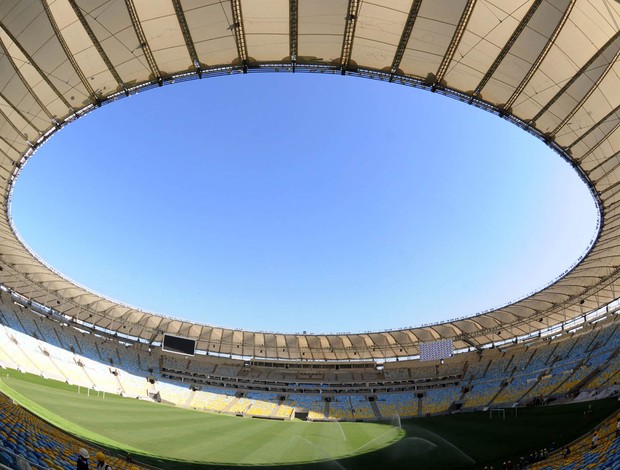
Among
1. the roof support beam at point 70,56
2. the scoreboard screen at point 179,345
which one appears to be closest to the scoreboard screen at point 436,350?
the scoreboard screen at point 179,345

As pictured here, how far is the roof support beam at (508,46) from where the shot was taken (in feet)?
59.3

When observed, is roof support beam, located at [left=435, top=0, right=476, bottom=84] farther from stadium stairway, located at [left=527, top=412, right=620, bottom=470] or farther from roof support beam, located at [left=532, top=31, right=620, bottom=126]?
stadium stairway, located at [left=527, top=412, right=620, bottom=470]

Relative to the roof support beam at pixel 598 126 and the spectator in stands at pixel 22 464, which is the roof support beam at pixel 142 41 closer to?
the spectator in stands at pixel 22 464

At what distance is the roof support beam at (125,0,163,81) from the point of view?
62.2 ft

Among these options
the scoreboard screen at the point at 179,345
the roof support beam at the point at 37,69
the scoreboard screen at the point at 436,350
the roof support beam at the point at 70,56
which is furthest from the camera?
the scoreboard screen at the point at 179,345

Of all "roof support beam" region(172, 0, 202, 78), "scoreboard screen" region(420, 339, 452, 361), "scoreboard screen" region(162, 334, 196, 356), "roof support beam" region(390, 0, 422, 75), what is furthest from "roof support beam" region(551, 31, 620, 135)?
"scoreboard screen" region(162, 334, 196, 356)

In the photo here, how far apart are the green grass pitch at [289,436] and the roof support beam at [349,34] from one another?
23097mm

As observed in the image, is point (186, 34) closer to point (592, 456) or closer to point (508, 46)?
point (508, 46)

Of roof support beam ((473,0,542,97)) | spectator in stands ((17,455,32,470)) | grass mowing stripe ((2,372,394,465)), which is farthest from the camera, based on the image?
grass mowing stripe ((2,372,394,465))

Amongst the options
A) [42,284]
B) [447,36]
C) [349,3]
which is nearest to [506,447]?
[447,36]

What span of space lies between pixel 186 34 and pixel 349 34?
795 centimetres

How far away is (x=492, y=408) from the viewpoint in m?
47.3

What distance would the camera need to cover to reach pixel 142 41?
20734 mm

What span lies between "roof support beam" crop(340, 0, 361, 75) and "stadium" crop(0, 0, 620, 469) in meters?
0.10
